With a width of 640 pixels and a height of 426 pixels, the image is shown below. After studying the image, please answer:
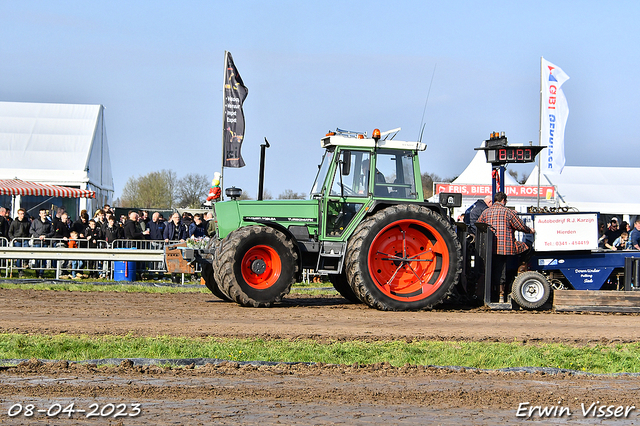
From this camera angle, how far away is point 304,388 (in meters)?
5.58

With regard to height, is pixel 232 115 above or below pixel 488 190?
above

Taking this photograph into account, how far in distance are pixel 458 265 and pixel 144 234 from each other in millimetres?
8693

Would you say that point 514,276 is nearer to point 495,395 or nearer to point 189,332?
point 189,332

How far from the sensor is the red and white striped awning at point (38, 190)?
22797mm

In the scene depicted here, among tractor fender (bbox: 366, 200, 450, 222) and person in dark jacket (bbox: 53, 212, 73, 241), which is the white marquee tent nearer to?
person in dark jacket (bbox: 53, 212, 73, 241)

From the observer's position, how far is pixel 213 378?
589 cm

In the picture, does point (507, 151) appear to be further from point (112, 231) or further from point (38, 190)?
point (38, 190)

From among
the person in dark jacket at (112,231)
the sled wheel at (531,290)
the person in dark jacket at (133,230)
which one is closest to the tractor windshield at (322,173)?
the sled wheel at (531,290)

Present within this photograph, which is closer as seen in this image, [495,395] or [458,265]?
[495,395]

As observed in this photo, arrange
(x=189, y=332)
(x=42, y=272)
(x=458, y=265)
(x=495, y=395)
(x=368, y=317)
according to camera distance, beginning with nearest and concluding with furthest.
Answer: (x=495, y=395) < (x=189, y=332) < (x=368, y=317) < (x=458, y=265) < (x=42, y=272)

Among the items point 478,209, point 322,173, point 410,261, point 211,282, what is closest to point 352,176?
point 322,173

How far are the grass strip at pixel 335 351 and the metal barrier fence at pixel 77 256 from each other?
8420mm

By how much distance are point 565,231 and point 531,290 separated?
1.06m

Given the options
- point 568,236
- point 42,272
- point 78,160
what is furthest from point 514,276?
point 78,160
